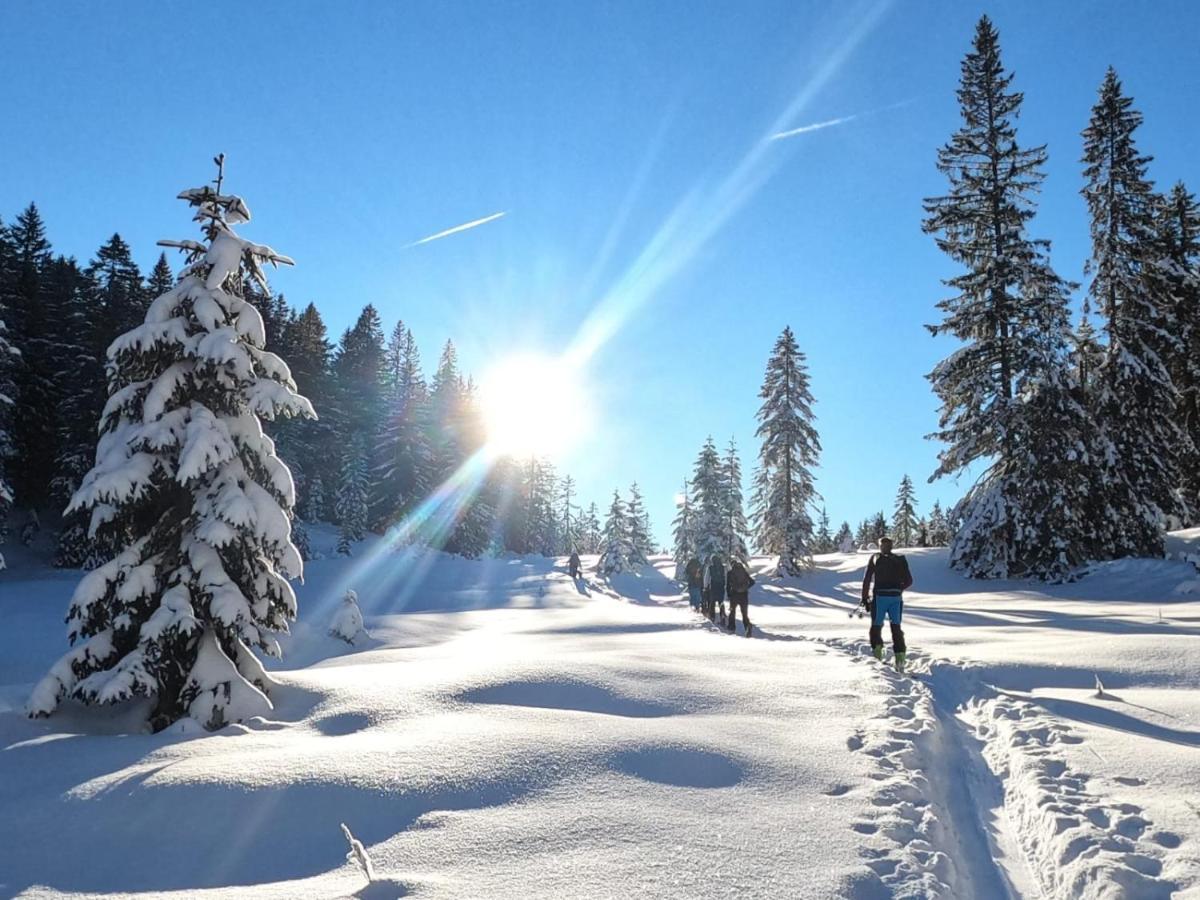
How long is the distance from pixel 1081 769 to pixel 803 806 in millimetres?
2580

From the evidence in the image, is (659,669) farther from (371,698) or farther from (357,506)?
(357,506)

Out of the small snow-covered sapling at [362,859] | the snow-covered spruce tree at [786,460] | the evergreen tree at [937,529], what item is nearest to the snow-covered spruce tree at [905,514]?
the evergreen tree at [937,529]

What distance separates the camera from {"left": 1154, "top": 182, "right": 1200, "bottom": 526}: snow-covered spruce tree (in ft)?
82.3

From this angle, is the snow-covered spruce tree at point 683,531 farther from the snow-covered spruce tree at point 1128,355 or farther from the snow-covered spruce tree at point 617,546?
the snow-covered spruce tree at point 1128,355

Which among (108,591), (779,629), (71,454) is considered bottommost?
(779,629)

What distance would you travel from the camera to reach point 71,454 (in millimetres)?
31672

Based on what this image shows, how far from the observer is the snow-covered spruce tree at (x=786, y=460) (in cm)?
3603

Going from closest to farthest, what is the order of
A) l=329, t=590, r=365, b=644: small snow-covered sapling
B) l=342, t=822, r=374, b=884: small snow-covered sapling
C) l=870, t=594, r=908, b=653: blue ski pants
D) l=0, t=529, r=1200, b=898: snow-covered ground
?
l=342, t=822, r=374, b=884: small snow-covered sapling → l=0, t=529, r=1200, b=898: snow-covered ground → l=870, t=594, r=908, b=653: blue ski pants → l=329, t=590, r=365, b=644: small snow-covered sapling

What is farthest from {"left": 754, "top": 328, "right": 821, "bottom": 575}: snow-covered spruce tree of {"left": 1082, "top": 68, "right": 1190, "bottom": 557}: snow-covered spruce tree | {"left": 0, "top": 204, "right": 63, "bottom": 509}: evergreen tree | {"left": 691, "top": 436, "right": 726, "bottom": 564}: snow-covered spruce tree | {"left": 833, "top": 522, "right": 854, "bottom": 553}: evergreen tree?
{"left": 833, "top": 522, "right": 854, "bottom": 553}: evergreen tree

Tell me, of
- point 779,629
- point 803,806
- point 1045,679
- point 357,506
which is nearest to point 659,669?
point 803,806

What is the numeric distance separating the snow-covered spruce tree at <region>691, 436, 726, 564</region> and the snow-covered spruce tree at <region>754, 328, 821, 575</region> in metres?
3.99

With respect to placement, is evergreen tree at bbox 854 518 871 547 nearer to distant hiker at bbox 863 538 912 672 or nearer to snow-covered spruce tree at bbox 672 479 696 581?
snow-covered spruce tree at bbox 672 479 696 581

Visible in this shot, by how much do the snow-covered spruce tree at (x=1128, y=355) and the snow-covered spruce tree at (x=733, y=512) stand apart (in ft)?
79.8

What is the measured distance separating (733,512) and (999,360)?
28.4 meters
